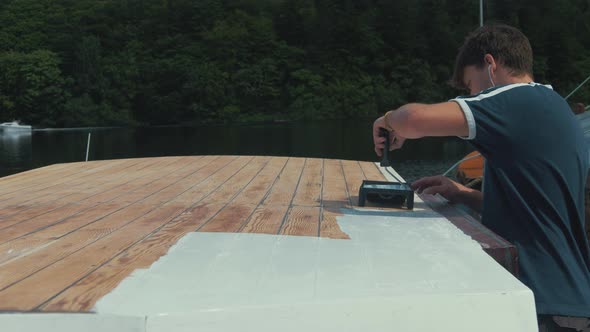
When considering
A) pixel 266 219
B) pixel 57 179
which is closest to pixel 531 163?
pixel 266 219

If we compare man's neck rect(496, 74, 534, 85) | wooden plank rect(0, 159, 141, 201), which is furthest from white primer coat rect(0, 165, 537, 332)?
wooden plank rect(0, 159, 141, 201)

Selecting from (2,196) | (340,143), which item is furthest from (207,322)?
(340,143)

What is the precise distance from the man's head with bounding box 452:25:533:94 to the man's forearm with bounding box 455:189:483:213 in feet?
1.73

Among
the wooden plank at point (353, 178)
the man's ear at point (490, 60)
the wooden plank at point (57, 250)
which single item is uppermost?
the man's ear at point (490, 60)

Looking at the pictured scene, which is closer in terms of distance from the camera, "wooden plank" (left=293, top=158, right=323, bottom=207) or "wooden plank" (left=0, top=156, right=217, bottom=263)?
"wooden plank" (left=0, top=156, right=217, bottom=263)

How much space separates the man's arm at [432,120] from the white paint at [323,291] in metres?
0.29

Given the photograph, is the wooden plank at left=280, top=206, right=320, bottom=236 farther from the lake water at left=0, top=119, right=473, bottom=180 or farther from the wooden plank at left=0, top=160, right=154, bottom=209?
the lake water at left=0, top=119, right=473, bottom=180

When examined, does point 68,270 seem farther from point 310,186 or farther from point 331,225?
point 310,186

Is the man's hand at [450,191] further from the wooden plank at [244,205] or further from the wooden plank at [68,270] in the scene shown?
the wooden plank at [68,270]

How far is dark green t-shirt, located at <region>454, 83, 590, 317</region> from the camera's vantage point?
4.36 ft

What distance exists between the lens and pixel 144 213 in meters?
1.91

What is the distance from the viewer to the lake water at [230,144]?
71.8ft

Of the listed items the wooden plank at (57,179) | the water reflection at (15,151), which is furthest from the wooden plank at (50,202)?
the water reflection at (15,151)

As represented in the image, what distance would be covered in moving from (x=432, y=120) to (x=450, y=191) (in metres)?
0.72
